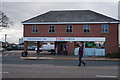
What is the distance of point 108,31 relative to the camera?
1288 inches

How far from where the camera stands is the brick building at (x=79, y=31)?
32.6 meters

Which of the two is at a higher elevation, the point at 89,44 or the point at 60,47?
the point at 89,44

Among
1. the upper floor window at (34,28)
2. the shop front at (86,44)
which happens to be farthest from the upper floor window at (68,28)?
the upper floor window at (34,28)

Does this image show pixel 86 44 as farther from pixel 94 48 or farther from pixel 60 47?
pixel 60 47

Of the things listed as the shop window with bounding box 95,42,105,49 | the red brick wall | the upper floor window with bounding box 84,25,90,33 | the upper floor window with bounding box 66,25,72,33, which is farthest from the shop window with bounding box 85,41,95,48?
the upper floor window with bounding box 66,25,72,33

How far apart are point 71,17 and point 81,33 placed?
140 inches

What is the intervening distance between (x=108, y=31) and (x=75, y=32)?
535 cm

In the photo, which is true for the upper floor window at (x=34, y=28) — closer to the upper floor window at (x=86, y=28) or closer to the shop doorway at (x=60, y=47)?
the shop doorway at (x=60, y=47)

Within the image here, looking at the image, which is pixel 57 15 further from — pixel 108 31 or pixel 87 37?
pixel 108 31

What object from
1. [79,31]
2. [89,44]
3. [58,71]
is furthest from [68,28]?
[58,71]

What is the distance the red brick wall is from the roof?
1.03m

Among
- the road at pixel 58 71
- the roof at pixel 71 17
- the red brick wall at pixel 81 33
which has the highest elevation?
the roof at pixel 71 17

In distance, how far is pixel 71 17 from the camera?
34719mm

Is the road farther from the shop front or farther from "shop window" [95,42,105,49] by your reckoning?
"shop window" [95,42,105,49]
